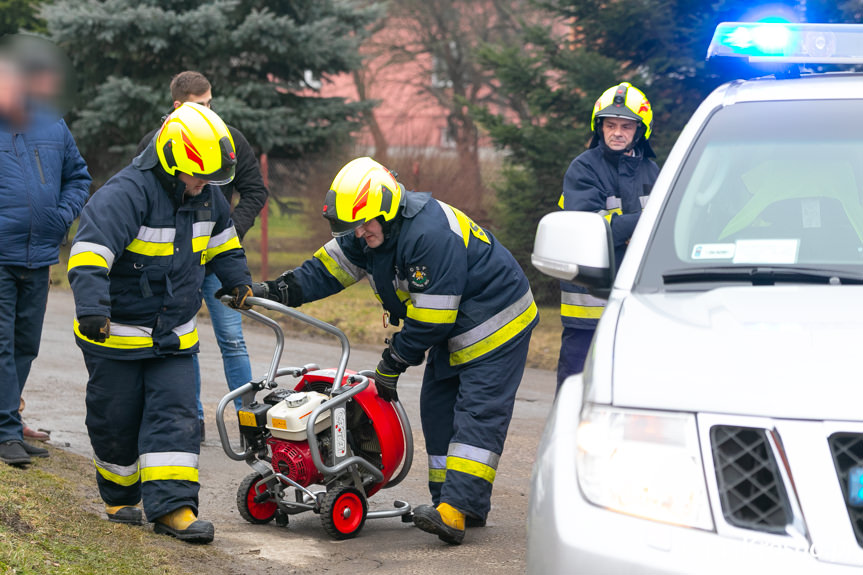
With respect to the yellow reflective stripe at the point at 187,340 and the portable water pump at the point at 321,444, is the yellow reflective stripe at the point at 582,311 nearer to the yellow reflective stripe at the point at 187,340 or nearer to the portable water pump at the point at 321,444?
the portable water pump at the point at 321,444

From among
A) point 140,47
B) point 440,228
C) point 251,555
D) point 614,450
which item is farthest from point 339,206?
point 140,47

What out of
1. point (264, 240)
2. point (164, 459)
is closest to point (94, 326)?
point (164, 459)

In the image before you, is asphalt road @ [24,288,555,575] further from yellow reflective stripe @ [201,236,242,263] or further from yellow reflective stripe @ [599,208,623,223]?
yellow reflective stripe @ [599,208,623,223]

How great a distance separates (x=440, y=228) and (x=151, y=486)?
173 centimetres

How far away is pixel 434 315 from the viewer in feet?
16.0

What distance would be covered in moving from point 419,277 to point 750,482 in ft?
8.73

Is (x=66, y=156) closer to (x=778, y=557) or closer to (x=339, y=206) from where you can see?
(x=339, y=206)

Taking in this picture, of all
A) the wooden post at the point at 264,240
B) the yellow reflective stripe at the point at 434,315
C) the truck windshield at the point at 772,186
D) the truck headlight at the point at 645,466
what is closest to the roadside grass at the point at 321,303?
the wooden post at the point at 264,240

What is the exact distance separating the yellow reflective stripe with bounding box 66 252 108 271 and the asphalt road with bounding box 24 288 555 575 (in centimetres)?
136

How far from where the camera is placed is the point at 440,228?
16.2 feet

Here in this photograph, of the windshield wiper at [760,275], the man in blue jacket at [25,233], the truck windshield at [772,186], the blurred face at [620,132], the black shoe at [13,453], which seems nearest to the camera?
the windshield wiper at [760,275]

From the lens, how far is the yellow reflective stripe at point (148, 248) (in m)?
4.81

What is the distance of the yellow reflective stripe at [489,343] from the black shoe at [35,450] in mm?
2411

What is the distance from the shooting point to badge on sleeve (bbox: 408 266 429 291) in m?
4.88
